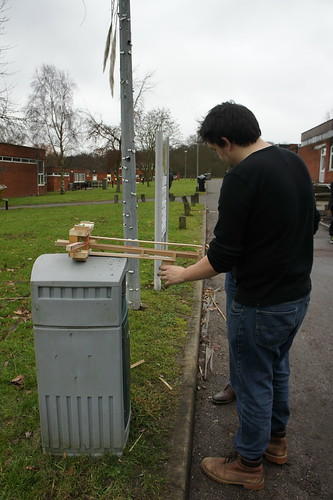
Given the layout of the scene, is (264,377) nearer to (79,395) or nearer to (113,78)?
(79,395)

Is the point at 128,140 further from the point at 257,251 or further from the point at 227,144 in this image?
the point at 257,251

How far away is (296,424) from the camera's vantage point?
9.86 ft

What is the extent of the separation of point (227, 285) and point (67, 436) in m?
1.42

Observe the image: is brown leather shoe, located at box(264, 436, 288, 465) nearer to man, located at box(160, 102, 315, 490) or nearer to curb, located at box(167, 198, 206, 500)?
man, located at box(160, 102, 315, 490)

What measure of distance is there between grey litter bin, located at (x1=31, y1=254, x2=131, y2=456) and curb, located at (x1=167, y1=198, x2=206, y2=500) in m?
0.36

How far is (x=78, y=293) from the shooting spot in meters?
2.14

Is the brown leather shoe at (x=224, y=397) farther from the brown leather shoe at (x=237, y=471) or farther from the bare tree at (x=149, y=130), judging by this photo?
the bare tree at (x=149, y=130)

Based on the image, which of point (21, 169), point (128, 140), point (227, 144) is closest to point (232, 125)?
point (227, 144)

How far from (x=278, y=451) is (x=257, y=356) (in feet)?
2.83

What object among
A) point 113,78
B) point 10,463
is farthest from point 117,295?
point 113,78

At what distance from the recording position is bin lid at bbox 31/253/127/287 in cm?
212

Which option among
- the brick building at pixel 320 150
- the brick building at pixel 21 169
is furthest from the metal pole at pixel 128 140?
the brick building at pixel 21 169

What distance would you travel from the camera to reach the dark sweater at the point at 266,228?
189cm

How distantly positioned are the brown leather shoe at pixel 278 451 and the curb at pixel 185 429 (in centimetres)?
52
